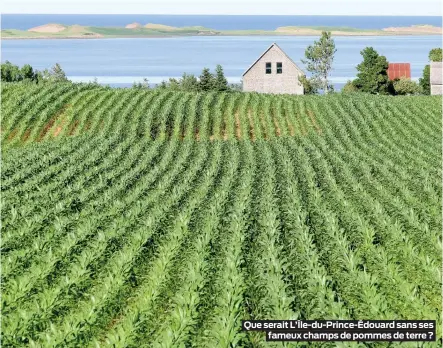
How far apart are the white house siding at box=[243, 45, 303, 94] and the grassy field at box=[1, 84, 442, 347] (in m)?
31.3

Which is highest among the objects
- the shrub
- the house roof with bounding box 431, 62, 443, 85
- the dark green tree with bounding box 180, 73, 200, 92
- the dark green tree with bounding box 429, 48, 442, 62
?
the dark green tree with bounding box 429, 48, 442, 62

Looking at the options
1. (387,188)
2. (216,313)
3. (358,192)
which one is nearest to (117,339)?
(216,313)

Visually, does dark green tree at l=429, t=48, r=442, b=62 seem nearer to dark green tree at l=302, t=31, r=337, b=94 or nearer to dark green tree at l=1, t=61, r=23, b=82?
dark green tree at l=302, t=31, r=337, b=94

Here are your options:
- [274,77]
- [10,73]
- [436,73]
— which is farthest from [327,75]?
[10,73]

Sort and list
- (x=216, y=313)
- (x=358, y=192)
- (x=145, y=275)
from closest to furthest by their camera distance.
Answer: (x=216, y=313) → (x=145, y=275) → (x=358, y=192)

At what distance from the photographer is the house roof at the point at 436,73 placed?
57.1 m

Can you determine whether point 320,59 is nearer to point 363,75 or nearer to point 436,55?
point 363,75

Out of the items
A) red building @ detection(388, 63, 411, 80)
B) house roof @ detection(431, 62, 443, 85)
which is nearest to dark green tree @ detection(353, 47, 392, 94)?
house roof @ detection(431, 62, 443, 85)

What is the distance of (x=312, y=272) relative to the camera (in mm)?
12961

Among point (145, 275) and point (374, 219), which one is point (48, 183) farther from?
point (374, 219)

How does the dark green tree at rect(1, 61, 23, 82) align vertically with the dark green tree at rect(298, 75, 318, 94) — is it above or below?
above

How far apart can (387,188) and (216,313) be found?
12194 mm

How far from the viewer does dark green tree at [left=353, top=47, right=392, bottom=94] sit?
2377 inches

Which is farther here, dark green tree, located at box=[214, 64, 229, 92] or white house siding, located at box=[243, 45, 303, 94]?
white house siding, located at box=[243, 45, 303, 94]
